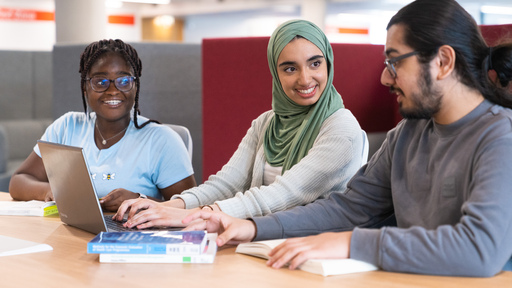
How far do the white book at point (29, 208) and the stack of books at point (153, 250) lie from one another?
70 centimetres

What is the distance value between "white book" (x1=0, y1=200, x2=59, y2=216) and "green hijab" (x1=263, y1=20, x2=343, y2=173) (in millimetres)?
759

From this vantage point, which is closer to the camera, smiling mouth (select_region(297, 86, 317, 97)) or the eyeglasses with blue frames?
the eyeglasses with blue frames

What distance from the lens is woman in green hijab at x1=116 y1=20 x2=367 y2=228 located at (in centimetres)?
190

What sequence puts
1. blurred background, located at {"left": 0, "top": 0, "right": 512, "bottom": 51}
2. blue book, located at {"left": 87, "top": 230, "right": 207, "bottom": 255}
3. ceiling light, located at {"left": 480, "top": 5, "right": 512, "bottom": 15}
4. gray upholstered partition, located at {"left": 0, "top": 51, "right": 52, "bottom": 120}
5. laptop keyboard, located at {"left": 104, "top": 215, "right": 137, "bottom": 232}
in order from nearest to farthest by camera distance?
1. blue book, located at {"left": 87, "top": 230, "right": 207, "bottom": 255}
2. laptop keyboard, located at {"left": 104, "top": 215, "right": 137, "bottom": 232}
3. gray upholstered partition, located at {"left": 0, "top": 51, "right": 52, "bottom": 120}
4. ceiling light, located at {"left": 480, "top": 5, "right": 512, "bottom": 15}
5. blurred background, located at {"left": 0, "top": 0, "right": 512, "bottom": 51}

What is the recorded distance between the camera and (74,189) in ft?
5.65

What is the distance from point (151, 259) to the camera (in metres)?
1.45

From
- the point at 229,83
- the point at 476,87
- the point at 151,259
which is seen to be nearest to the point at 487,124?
the point at 476,87

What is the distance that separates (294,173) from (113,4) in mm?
14888

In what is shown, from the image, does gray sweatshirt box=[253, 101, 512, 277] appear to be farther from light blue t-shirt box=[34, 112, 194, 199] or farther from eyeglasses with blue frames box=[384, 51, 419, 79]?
light blue t-shirt box=[34, 112, 194, 199]

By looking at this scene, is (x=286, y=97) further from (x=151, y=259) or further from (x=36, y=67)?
(x=36, y=67)

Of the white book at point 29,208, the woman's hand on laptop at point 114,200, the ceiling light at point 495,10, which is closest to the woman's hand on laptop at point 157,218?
the woman's hand on laptop at point 114,200

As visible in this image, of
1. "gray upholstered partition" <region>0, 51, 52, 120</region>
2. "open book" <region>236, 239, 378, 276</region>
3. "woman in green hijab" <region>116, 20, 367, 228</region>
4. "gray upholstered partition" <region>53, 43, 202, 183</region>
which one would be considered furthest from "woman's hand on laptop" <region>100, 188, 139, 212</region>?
"gray upholstered partition" <region>0, 51, 52, 120</region>

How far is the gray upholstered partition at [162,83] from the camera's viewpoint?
13.0 ft

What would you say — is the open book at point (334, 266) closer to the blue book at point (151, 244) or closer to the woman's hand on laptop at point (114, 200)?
the blue book at point (151, 244)
